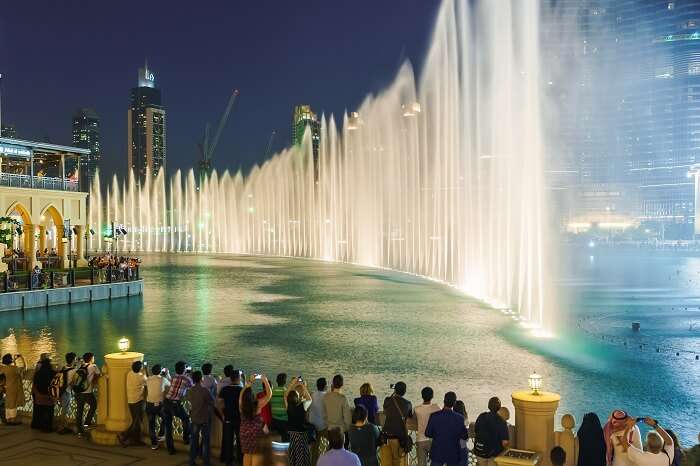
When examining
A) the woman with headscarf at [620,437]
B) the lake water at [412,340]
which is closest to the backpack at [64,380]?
the lake water at [412,340]

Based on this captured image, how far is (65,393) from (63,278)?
27130 millimetres

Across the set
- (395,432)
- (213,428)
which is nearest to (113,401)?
(213,428)

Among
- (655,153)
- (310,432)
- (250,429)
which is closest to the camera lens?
(250,429)

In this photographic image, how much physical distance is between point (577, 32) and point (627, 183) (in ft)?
153

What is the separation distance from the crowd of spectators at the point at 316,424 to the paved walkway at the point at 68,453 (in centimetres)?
20

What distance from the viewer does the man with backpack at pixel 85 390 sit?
34.7 ft

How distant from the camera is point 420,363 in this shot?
19.3 meters

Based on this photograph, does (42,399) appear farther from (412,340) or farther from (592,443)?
(412,340)

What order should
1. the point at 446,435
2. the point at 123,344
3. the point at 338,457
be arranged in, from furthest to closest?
1. the point at 123,344
2. the point at 446,435
3. the point at 338,457

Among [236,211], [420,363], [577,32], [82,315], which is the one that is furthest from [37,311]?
[577,32]

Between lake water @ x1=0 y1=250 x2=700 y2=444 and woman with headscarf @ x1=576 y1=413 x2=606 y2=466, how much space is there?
6.75 m

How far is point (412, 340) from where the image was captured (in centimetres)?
2306

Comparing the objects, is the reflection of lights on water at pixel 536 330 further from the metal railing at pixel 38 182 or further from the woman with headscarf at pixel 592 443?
the metal railing at pixel 38 182

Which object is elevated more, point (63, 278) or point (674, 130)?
point (674, 130)
